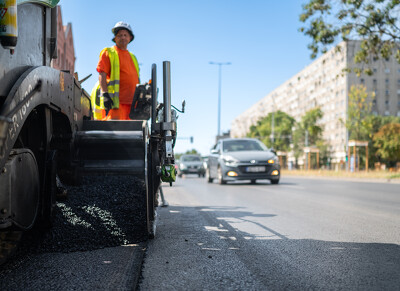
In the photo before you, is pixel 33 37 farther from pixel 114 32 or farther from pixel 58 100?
pixel 114 32

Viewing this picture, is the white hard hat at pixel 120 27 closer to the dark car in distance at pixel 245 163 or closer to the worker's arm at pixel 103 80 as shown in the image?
the worker's arm at pixel 103 80

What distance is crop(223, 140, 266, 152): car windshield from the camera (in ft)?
58.0

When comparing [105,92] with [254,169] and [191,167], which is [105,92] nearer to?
[254,169]

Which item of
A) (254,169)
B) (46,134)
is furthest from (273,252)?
(254,169)

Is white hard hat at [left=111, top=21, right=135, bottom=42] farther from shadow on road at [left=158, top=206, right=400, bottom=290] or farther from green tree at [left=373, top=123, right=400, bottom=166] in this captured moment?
green tree at [left=373, top=123, right=400, bottom=166]

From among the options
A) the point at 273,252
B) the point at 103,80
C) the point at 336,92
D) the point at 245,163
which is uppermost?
the point at 336,92

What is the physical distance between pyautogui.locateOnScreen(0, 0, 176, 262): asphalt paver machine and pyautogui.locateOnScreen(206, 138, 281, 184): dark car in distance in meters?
11.3

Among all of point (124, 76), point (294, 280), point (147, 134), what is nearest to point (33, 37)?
point (147, 134)

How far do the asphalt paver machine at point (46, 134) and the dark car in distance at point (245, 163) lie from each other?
11337 millimetres

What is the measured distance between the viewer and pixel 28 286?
3049 millimetres

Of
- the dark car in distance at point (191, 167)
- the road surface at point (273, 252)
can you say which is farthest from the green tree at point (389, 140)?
the road surface at point (273, 252)

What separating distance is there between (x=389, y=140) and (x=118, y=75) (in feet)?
197

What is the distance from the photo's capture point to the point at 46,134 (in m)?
3.64

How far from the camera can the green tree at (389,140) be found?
189ft
